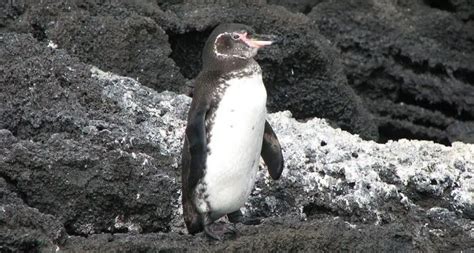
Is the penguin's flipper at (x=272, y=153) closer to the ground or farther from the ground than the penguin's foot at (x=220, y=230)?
closer to the ground

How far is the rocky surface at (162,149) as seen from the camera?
5691 mm

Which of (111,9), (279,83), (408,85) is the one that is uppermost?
(111,9)

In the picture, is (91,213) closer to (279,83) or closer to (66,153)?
(66,153)

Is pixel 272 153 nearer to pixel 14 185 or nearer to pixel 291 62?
pixel 14 185

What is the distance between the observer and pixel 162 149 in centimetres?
666

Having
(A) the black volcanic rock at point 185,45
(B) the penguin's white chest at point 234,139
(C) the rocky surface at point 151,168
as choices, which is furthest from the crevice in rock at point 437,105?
(B) the penguin's white chest at point 234,139

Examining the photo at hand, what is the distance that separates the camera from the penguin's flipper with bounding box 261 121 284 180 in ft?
21.2

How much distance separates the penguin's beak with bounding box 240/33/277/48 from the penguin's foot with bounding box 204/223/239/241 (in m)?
0.98

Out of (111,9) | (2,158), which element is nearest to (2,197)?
(2,158)

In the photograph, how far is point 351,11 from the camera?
32.4 ft

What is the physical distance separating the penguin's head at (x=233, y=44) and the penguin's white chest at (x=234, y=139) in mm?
151

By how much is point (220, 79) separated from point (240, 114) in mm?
222

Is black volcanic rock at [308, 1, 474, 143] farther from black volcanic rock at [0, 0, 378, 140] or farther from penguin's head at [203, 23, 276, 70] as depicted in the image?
penguin's head at [203, 23, 276, 70]

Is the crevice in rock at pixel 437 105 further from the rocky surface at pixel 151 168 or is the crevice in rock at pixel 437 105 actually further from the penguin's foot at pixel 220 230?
the penguin's foot at pixel 220 230
